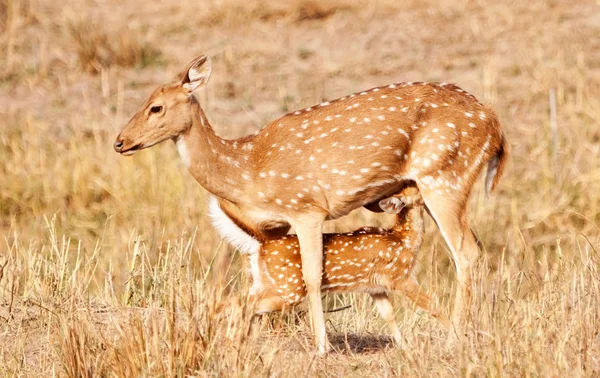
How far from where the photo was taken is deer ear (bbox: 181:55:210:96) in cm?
827

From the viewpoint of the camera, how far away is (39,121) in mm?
13742

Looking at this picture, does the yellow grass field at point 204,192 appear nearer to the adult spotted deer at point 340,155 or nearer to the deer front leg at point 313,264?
the deer front leg at point 313,264

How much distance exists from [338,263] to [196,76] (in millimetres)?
1419

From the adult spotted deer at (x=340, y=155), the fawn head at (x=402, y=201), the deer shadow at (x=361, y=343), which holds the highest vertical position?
the adult spotted deer at (x=340, y=155)

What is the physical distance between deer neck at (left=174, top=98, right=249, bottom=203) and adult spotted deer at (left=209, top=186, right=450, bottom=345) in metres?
0.15

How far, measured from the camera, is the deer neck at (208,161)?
8367 millimetres

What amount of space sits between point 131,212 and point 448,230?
14.1 ft

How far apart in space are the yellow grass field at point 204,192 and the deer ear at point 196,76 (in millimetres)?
1010

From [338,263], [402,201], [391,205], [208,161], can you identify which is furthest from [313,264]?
[208,161]

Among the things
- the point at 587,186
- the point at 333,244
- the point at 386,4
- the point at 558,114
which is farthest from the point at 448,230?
the point at 386,4

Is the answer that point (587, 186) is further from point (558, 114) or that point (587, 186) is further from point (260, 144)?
point (260, 144)

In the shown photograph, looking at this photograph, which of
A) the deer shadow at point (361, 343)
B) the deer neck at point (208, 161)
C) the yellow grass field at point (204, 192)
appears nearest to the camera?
the yellow grass field at point (204, 192)

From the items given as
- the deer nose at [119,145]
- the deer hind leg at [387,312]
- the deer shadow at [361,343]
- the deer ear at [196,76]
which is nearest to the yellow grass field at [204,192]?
the deer shadow at [361,343]

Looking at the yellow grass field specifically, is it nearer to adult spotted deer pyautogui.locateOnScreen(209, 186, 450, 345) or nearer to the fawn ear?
adult spotted deer pyautogui.locateOnScreen(209, 186, 450, 345)
